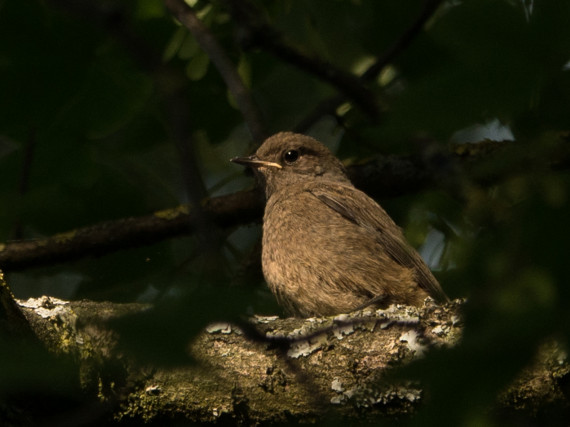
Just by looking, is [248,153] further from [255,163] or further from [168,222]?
[168,222]

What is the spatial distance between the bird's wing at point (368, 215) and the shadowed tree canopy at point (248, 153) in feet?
0.75

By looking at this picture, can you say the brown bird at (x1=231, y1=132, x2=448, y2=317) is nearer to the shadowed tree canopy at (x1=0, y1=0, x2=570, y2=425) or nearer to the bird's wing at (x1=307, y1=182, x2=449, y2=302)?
the bird's wing at (x1=307, y1=182, x2=449, y2=302)

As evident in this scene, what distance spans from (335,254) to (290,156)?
1.81 m

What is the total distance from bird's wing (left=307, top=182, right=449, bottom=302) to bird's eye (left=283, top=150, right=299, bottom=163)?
657 millimetres

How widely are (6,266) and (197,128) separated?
Result: 5.66 feet

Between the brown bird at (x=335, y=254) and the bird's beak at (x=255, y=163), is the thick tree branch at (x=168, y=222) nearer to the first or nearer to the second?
the brown bird at (x=335, y=254)

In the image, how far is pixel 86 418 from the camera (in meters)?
2.40

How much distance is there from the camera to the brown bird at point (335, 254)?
196 inches

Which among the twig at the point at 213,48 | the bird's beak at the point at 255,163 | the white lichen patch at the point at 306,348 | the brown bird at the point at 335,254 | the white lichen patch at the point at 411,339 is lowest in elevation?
the white lichen patch at the point at 411,339

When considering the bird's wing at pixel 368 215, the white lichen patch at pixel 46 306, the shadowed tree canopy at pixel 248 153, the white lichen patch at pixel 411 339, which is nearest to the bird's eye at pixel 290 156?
the shadowed tree canopy at pixel 248 153

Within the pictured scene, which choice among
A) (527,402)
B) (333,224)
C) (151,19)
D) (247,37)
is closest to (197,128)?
(151,19)

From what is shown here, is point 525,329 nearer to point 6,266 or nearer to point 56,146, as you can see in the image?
point 56,146

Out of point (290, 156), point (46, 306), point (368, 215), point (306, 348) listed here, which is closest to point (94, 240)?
point (46, 306)

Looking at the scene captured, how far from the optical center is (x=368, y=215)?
5668mm
